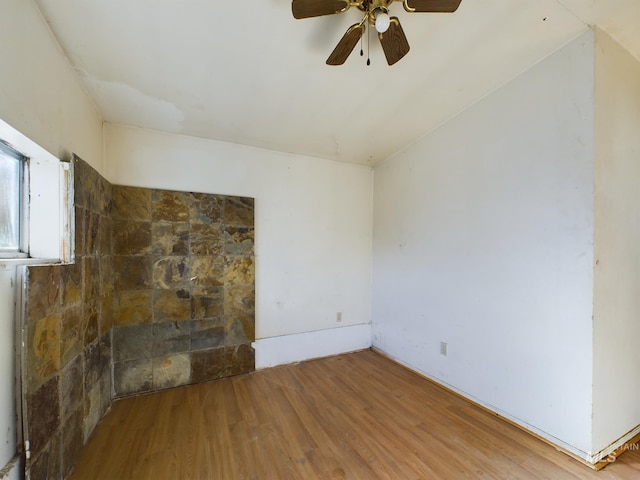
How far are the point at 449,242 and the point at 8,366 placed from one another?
2.97 metres

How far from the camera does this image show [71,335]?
1513 millimetres

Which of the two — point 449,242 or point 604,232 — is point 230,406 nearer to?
point 449,242

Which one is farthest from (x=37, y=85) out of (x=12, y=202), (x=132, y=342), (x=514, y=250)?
(x=514, y=250)

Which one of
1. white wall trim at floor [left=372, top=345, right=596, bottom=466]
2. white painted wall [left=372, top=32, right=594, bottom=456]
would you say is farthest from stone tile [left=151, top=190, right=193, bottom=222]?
white wall trim at floor [left=372, top=345, right=596, bottom=466]

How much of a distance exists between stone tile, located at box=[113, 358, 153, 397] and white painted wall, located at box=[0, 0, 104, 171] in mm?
1774

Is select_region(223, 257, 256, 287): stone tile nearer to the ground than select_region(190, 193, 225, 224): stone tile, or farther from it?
nearer to the ground

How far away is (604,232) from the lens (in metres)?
1.58

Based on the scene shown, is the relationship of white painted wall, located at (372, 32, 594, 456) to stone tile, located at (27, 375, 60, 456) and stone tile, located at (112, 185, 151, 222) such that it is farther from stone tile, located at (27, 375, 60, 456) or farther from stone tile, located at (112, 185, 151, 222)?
stone tile, located at (27, 375, 60, 456)

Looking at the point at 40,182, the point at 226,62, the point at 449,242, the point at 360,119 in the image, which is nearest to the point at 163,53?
the point at 226,62

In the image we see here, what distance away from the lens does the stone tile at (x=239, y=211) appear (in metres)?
2.62

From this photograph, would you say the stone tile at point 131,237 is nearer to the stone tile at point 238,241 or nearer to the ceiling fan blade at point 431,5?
the stone tile at point 238,241

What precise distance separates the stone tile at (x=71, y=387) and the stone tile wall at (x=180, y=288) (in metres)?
0.65

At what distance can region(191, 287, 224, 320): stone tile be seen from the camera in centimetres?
247

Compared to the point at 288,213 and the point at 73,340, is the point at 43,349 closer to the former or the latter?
the point at 73,340
